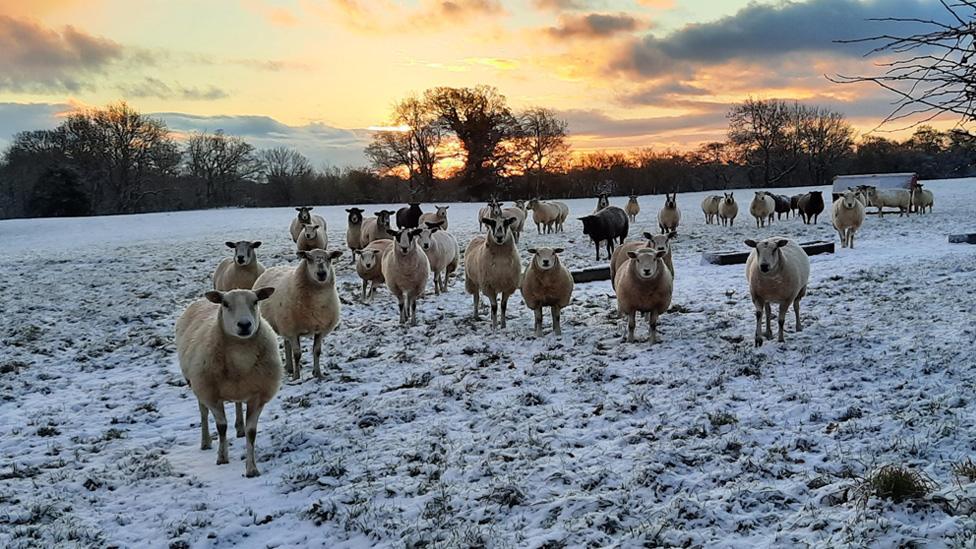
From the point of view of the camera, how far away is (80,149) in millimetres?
59719

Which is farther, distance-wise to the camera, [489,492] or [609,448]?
[609,448]

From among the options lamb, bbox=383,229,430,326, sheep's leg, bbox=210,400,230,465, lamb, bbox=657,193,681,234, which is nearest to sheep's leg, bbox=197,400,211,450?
sheep's leg, bbox=210,400,230,465

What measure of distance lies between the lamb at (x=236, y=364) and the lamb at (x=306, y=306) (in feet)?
8.50

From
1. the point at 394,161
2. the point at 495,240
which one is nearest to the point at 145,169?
the point at 394,161

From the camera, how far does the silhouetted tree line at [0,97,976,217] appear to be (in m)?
60.9

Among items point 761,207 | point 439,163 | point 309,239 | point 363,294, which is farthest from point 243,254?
point 439,163

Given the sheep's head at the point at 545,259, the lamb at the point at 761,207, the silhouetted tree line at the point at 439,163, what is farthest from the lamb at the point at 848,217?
the silhouetted tree line at the point at 439,163

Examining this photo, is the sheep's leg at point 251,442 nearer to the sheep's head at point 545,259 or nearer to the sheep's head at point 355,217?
the sheep's head at point 545,259

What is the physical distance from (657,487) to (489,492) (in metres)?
1.30

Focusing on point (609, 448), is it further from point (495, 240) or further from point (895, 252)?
point (895, 252)

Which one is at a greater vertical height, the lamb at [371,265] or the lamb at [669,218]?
the lamb at [669,218]

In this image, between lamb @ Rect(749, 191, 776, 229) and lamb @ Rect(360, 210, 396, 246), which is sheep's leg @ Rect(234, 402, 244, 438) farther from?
lamb @ Rect(749, 191, 776, 229)

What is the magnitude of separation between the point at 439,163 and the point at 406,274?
5439 centimetres

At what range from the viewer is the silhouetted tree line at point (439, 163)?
6088cm
